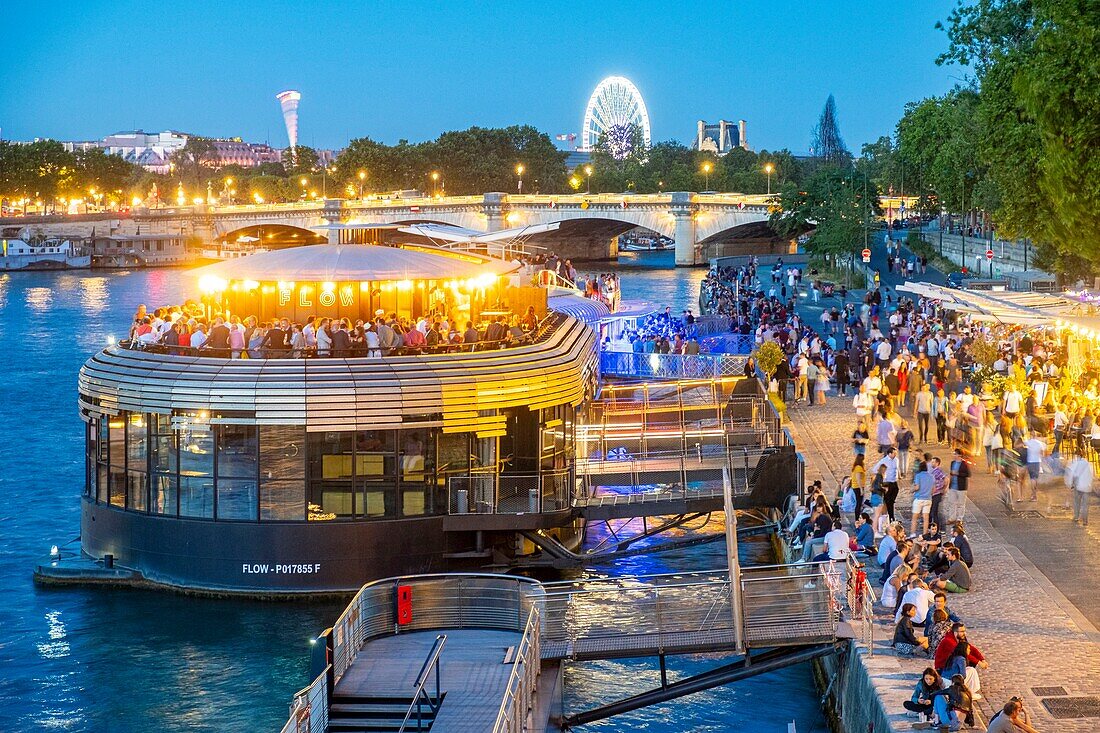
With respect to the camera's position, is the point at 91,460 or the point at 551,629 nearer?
the point at 551,629

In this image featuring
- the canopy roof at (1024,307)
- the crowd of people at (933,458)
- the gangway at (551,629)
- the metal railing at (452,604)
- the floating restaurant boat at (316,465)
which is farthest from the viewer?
the canopy roof at (1024,307)

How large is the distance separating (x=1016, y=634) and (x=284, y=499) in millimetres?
12418

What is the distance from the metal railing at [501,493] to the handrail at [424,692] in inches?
359

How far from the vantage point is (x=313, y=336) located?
93.1 ft

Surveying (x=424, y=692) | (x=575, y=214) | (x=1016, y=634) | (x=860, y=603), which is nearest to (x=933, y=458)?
(x=1016, y=634)

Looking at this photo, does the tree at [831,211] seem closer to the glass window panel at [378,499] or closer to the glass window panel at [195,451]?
the glass window panel at [378,499]

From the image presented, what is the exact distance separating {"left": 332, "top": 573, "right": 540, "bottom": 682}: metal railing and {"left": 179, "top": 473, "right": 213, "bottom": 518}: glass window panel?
751 centimetres

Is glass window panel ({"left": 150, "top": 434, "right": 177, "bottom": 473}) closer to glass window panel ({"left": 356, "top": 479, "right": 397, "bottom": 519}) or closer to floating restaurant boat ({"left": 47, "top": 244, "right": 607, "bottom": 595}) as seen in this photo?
floating restaurant boat ({"left": 47, "top": 244, "right": 607, "bottom": 595})

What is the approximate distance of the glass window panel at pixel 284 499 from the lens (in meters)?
25.8

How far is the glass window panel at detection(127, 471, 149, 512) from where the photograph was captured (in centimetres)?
2667

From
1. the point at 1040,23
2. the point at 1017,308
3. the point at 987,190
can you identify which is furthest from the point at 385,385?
the point at 987,190

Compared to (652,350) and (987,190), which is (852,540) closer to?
(652,350)

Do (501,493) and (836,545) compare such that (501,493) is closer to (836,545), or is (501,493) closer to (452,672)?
(836,545)

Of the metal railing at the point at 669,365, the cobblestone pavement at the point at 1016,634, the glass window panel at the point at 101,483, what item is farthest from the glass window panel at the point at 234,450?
the metal railing at the point at 669,365
